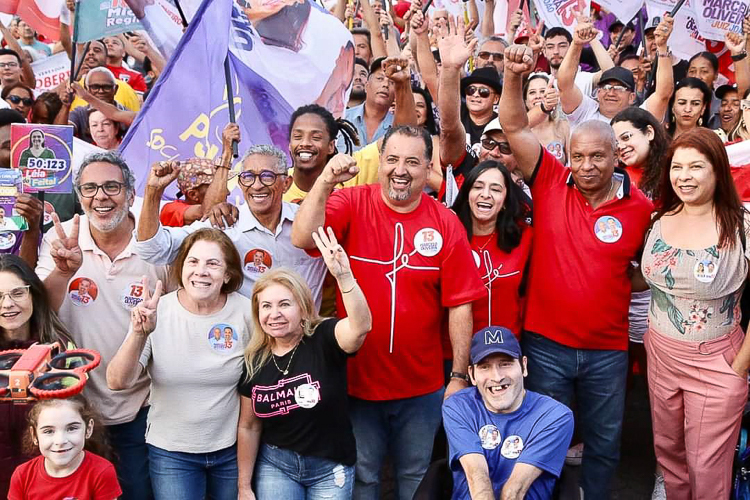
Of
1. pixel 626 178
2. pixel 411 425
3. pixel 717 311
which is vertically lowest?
pixel 411 425

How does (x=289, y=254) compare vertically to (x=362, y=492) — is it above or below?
above

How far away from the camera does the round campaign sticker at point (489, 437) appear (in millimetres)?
3445

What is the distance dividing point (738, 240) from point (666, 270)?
353 millimetres

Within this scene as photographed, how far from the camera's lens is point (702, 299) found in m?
3.82

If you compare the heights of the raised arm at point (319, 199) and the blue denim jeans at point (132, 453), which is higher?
the raised arm at point (319, 199)

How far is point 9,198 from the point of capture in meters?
3.81

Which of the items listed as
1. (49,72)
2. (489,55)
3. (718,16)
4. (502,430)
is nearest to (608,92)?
(489,55)

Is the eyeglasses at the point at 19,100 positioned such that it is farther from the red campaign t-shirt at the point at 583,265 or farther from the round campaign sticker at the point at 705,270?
the round campaign sticker at the point at 705,270

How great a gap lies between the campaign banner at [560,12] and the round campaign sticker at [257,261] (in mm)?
5121

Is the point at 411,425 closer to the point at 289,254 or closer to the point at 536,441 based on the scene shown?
the point at 536,441

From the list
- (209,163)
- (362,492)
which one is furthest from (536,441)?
(209,163)

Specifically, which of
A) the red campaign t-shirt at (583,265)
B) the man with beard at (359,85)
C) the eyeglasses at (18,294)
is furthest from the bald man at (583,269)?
the man with beard at (359,85)

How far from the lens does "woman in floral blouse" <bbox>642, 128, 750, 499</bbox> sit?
380 cm

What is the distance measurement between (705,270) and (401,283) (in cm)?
143
